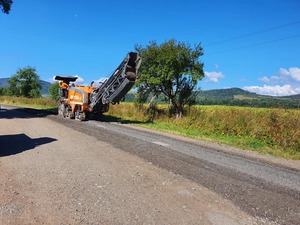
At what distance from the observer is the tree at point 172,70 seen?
2302cm

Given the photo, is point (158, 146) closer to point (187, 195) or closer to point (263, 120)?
point (187, 195)

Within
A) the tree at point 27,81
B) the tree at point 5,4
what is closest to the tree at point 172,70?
the tree at point 5,4

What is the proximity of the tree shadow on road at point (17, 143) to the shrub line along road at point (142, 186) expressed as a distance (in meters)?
0.03

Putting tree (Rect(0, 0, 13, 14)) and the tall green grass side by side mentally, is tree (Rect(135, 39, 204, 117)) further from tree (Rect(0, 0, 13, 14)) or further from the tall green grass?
tree (Rect(0, 0, 13, 14))

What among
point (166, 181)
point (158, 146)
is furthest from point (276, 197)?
point (158, 146)

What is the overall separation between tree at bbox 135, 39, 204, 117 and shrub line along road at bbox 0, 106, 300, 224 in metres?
12.7

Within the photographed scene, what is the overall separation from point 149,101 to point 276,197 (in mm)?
20298

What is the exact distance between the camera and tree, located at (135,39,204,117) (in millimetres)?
23016

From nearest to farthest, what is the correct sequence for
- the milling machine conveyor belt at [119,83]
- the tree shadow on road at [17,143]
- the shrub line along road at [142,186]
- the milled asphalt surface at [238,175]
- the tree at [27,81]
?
the shrub line along road at [142,186] → the milled asphalt surface at [238,175] → the tree shadow on road at [17,143] → the milling machine conveyor belt at [119,83] → the tree at [27,81]

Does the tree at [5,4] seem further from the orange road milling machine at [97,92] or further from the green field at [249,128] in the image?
the green field at [249,128]

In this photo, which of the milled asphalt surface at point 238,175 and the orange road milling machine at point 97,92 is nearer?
the milled asphalt surface at point 238,175

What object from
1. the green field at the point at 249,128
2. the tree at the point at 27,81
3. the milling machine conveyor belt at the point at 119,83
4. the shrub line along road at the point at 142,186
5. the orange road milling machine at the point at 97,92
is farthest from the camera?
the tree at the point at 27,81

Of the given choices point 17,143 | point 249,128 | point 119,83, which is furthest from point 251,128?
point 17,143

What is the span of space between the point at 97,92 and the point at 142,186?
15876 millimetres
